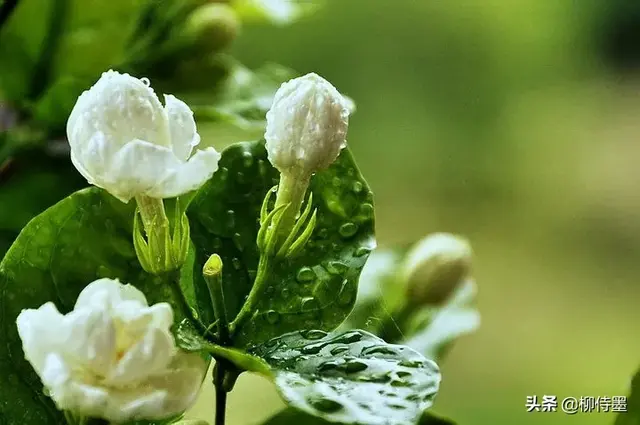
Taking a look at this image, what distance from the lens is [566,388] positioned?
52 cm

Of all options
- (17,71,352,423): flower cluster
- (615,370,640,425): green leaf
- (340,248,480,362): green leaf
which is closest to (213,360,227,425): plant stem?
(17,71,352,423): flower cluster

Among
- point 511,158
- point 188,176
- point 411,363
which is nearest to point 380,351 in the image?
point 411,363

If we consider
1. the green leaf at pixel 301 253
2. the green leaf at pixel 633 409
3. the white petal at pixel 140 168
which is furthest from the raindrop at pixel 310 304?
the green leaf at pixel 633 409

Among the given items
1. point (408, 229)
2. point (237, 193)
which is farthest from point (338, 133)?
point (408, 229)

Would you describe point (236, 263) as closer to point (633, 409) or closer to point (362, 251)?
point (362, 251)

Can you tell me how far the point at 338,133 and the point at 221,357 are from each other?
12 centimetres

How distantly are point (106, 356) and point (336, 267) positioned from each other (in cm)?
14

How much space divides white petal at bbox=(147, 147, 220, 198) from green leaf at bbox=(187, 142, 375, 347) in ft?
0.23

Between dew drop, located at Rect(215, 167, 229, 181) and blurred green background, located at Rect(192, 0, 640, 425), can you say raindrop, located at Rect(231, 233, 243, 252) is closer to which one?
dew drop, located at Rect(215, 167, 229, 181)

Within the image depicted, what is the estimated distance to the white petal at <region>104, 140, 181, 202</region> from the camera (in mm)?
323

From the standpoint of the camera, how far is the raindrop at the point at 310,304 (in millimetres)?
403

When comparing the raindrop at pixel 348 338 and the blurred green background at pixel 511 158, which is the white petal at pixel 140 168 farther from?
the blurred green background at pixel 511 158

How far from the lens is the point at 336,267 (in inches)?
16.3

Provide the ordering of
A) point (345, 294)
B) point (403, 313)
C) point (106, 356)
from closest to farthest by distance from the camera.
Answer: point (106, 356) → point (345, 294) → point (403, 313)
